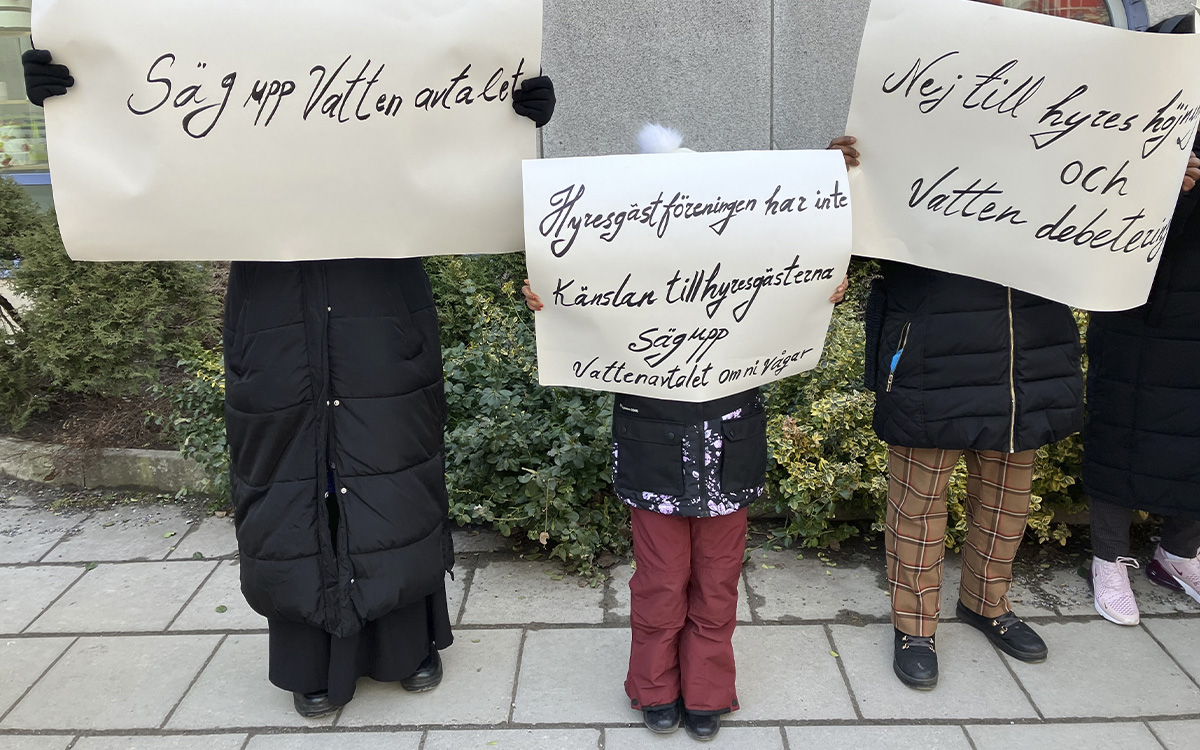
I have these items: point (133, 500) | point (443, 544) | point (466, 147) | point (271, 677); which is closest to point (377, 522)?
point (443, 544)

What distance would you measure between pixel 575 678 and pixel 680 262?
1.46 meters

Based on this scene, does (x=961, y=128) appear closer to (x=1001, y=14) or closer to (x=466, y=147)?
(x=1001, y=14)

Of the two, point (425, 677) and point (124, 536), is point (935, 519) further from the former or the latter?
point (124, 536)

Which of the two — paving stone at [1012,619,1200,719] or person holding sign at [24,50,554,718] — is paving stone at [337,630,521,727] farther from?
paving stone at [1012,619,1200,719]

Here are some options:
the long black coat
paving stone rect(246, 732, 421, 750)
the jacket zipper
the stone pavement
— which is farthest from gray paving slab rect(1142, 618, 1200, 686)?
paving stone rect(246, 732, 421, 750)

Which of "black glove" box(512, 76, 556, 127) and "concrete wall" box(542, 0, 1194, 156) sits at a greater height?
"concrete wall" box(542, 0, 1194, 156)

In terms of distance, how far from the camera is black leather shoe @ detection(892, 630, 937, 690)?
291 centimetres

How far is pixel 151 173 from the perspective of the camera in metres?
2.36

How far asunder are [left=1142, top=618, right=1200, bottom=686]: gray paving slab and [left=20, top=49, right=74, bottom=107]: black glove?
3.71 meters

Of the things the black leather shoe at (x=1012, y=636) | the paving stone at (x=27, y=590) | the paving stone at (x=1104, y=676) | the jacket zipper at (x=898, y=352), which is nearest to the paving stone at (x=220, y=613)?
the paving stone at (x=27, y=590)

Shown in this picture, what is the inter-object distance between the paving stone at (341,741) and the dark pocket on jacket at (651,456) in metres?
1.01

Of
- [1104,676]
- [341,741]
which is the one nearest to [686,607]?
[341,741]

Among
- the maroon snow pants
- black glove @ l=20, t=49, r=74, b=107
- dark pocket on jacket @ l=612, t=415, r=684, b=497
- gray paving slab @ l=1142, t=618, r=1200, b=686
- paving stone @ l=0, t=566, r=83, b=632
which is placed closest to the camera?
black glove @ l=20, t=49, r=74, b=107

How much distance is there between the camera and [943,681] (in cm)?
297
